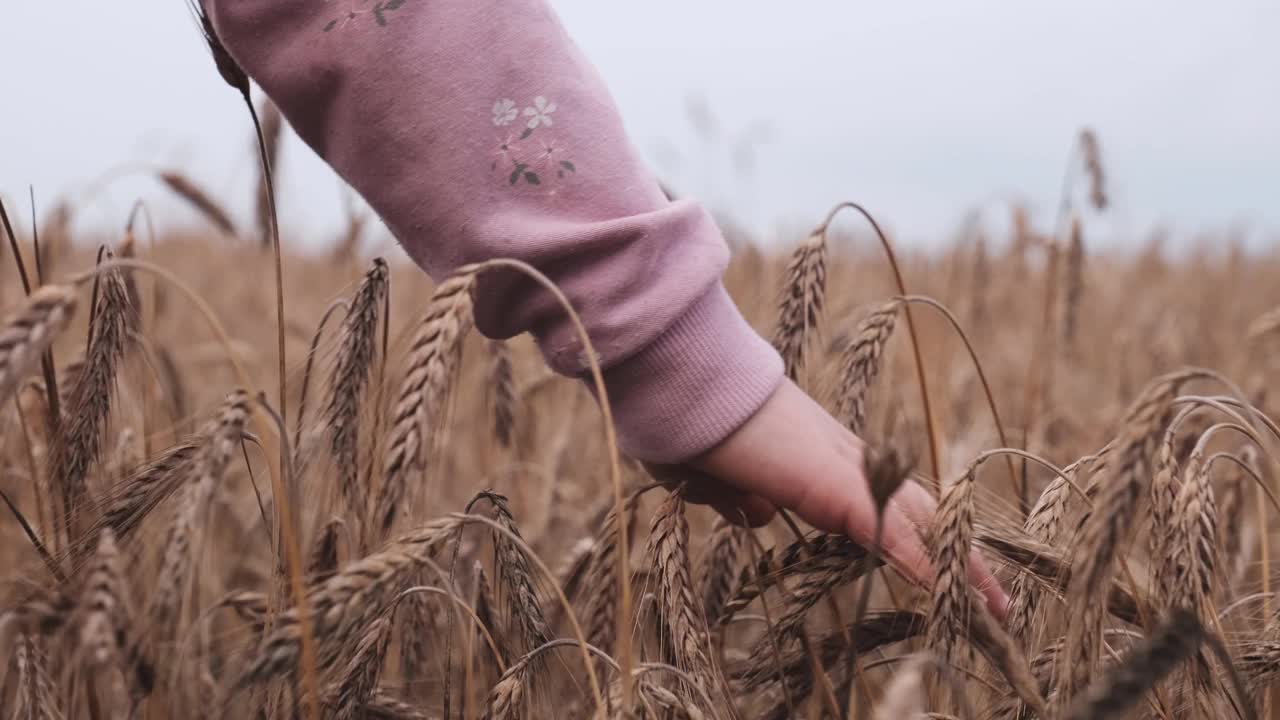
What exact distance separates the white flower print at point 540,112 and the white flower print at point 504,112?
0.04 feet

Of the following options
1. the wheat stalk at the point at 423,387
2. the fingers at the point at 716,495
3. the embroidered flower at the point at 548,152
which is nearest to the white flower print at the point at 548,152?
the embroidered flower at the point at 548,152

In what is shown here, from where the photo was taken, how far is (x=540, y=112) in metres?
0.99

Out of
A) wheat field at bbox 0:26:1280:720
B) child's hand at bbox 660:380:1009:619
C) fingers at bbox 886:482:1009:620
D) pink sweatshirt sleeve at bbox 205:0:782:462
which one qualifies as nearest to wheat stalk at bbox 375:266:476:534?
wheat field at bbox 0:26:1280:720

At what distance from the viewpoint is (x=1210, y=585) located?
92cm

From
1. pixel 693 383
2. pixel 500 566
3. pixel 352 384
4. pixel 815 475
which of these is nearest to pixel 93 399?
pixel 352 384

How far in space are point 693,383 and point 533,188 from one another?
24cm

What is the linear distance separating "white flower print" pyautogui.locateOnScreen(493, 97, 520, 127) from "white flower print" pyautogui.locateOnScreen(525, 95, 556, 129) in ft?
0.04

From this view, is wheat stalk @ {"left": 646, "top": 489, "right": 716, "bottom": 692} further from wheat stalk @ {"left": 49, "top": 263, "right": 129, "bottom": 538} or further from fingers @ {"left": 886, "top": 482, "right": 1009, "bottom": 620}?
wheat stalk @ {"left": 49, "top": 263, "right": 129, "bottom": 538}

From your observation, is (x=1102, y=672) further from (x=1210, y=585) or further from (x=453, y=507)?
(x=453, y=507)

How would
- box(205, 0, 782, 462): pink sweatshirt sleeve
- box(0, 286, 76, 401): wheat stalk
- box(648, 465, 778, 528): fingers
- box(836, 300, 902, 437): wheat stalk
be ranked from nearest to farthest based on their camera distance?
box(0, 286, 76, 401): wheat stalk → box(205, 0, 782, 462): pink sweatshirt sleeve → box(648, 465, 778, 528): fingers → box(836, 300, 902, 437): wheat stalk

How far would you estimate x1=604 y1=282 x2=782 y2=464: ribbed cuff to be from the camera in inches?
38.3

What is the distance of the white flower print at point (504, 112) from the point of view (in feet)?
3.23

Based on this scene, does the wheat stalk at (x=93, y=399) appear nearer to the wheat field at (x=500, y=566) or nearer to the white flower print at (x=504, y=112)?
the wheat field at (x=500, y=566)

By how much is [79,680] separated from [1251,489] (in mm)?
2137
